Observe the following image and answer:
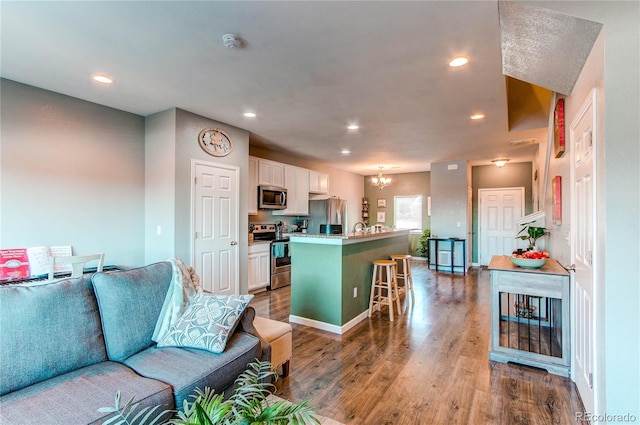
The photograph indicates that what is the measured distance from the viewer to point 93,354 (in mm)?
1720

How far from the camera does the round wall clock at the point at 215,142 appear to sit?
13.1 ft

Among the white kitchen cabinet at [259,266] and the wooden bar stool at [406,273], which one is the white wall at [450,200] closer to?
the wooden bar stool at [406,273]

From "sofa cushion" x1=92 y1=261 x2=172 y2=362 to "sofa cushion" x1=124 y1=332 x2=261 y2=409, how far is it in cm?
8

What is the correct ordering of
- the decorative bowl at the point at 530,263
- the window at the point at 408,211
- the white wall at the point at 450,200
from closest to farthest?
the decorative bowl at the point at 530,263 < the white wall at the point at 450,200 < the window at the point at 408,211

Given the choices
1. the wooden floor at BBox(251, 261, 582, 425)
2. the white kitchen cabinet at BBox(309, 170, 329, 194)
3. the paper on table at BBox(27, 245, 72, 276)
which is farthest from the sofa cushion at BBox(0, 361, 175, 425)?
the white kitchen cabinet at BBox(309, 170, 329, 194)

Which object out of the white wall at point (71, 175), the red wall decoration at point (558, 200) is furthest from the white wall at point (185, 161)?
the red wall decoration at point (558, 200)

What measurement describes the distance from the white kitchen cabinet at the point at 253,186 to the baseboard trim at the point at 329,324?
7.16 feet

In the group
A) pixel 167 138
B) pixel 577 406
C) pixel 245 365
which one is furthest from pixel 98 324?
pixel 577 406

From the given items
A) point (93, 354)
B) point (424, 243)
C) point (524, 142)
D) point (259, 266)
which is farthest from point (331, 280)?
point (424, 243)

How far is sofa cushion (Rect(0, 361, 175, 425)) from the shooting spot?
1241mm

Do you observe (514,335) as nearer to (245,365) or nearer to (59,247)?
(245,365)

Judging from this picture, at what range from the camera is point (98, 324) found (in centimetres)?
180

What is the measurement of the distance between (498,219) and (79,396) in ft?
27.4

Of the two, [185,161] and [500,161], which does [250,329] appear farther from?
[500,161]
